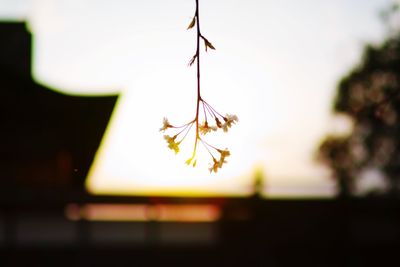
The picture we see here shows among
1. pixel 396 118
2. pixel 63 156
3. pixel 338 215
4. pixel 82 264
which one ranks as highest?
pixel 396 118

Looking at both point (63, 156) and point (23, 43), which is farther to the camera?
point (23, 43)

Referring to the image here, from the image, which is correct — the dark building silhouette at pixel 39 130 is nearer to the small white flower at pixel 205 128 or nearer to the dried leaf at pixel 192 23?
the small white flower at pixel 205 128

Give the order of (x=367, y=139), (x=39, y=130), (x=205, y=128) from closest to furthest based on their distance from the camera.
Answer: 1. (x=205, y=128)
2. (x=39, y=130)
3. (x=367, y=139)

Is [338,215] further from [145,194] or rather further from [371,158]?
[371,158]

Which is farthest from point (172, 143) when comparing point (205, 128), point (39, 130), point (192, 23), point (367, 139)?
point (367, 139)

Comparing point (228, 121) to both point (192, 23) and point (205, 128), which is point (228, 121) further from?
point (192, 23)

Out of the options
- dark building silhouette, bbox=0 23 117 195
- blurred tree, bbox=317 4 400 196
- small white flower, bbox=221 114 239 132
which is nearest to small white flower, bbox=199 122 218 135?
small white flower, bbox=221 114 239 132

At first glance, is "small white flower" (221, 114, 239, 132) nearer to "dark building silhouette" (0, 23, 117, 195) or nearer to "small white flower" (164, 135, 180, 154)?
"small white flower" (164, 135, 180, 154)

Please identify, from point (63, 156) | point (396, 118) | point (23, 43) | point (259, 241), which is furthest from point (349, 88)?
point (259, 241)

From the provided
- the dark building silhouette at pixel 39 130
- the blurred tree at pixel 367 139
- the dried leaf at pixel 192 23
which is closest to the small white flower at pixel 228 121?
the dried leaf at pixel 192 23
